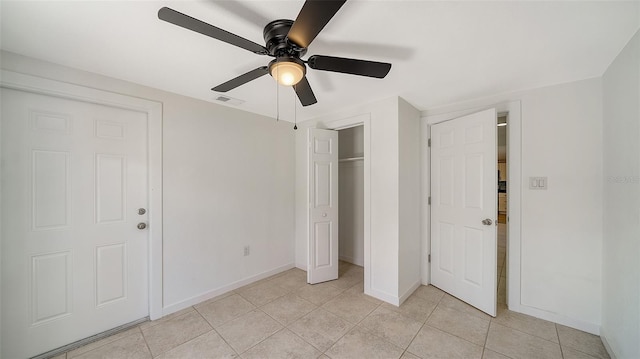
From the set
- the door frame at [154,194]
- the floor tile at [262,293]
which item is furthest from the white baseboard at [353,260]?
the door frame at [154,194]

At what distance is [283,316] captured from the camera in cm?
225

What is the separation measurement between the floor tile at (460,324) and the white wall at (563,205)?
1.77 feet

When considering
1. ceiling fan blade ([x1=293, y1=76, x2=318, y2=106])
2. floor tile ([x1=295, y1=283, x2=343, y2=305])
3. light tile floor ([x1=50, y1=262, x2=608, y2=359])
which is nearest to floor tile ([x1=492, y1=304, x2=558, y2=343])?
light tile floor ([x1=50, y1=262, x2=608, y2=359])

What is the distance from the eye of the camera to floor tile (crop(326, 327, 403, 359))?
176 centimetres

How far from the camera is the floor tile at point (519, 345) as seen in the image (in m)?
1.76

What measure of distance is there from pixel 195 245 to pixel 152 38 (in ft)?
6.41

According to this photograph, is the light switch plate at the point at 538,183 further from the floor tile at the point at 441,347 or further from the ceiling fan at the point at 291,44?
the ceiling fan at the point at 291,44

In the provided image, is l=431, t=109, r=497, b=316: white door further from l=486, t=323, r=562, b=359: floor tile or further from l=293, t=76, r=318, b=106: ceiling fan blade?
l=293, t=76, r=318, b=106: ceiling fan blade

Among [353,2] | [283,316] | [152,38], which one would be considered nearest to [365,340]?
[283,316]

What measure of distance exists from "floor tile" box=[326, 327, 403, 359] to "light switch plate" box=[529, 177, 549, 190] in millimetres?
1989

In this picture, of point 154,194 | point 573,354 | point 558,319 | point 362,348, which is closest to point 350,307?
point 362,348

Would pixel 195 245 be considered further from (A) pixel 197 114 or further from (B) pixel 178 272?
(A) pixel 197 114

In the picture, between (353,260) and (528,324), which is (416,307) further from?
(353,260)

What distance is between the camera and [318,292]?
2.73m
